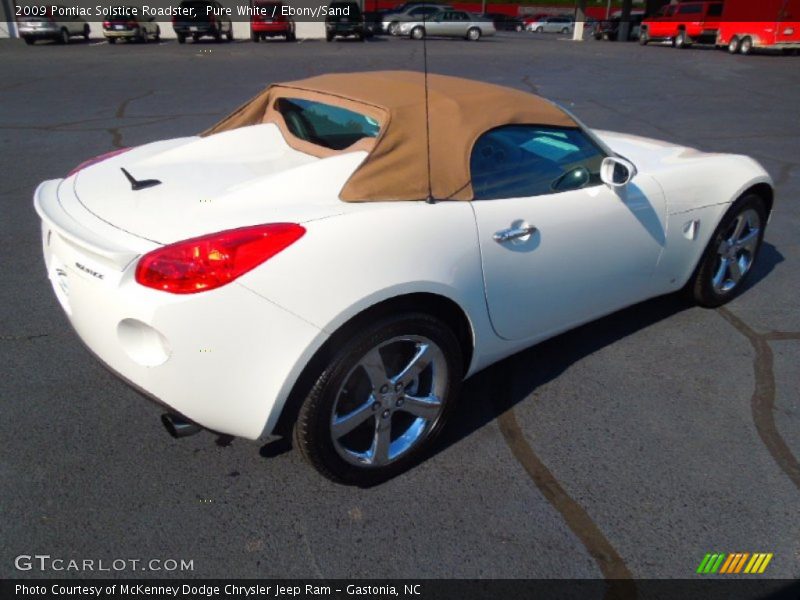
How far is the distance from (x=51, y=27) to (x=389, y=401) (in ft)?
106

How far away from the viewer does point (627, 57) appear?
24.3 m

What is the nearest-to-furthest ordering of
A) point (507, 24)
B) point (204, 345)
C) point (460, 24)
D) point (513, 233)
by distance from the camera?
point (204, 345), point (513, 233), point (460, 24), point (507, 24)

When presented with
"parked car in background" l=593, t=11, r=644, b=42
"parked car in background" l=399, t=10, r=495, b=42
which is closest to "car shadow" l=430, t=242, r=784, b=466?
"parked car in background" l=399, t=10, r=495, b=42

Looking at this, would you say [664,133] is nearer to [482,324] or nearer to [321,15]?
[482,324]

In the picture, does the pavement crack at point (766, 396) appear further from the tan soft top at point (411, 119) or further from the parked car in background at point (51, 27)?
the parked car in background at point (51, 27)

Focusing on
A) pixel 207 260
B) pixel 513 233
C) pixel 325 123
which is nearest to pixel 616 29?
pixel 325 123

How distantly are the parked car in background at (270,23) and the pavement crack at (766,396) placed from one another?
31.0m

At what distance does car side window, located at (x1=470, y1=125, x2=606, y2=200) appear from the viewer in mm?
2709

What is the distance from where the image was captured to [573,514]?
2416mm

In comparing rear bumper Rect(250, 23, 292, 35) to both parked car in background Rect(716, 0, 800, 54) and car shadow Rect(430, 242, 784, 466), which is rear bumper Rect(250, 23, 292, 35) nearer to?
parked car in background Rect(716, 0, 800, 54)

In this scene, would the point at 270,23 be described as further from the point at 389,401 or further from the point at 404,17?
the point at 389,401

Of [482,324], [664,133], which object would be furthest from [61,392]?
[664,133]

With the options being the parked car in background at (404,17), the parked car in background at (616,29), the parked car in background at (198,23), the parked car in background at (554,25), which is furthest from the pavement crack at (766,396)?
the parked car in background at (554,25)

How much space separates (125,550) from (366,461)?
2.95 feet
